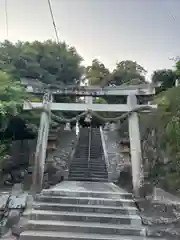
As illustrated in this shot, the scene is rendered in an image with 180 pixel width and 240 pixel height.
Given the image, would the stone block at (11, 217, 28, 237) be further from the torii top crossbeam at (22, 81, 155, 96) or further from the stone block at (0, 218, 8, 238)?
the torii top crossbeam at (22, 81, 155, 96)

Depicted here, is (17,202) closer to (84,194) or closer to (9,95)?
(84,194)

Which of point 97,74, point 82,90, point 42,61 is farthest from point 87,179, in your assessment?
point 97,74

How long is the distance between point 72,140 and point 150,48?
8.15m

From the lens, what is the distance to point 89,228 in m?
6.01

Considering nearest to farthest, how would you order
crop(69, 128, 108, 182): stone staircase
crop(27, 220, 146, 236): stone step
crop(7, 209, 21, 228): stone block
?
crop(27, 220, 146, 236): stone step → crop(7, 209, 21, 228): stone block → crop(69, 128, 108, 182): stone staircase

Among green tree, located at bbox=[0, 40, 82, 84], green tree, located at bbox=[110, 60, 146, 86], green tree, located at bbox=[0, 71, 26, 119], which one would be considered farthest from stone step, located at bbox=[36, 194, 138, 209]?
green tree, located at bbox=[110, 60, 146, 86]

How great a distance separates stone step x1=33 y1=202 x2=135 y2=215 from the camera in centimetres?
671

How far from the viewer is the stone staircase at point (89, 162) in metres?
10.5

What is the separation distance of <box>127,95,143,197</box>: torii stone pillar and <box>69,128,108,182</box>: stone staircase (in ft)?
6.33

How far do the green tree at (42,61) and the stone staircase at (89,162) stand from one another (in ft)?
15.4

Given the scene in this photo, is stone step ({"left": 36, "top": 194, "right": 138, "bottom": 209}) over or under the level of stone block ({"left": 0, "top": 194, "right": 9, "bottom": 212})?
under

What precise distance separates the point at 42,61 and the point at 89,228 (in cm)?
1383

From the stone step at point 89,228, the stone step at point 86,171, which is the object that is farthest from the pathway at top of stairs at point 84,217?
the stone step at point 86,171

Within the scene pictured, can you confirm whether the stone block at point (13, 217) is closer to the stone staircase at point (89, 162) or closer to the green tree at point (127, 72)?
the stone staircase at point (89, 162)
